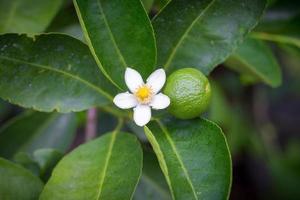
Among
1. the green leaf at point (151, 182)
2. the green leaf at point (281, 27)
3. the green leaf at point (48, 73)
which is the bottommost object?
the green leaf at point (151, 182)

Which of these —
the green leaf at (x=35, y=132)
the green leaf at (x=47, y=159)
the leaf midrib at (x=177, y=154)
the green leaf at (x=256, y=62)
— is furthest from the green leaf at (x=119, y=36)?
the green leaf at (x=35, y=132)

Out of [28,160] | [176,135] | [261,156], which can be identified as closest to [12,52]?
[28,160]

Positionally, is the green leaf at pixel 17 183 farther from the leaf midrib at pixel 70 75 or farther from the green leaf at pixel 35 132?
the green leaf at pixel 35 132

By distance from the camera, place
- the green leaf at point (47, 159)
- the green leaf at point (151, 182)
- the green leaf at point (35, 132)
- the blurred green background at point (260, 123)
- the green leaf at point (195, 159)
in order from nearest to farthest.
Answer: the green leaf at point (195, 159) < the green leaf at point (47, 159) < the green leaf at point (151, 182) < the green leaf at point (35, 132) < the blurred green background at point (260, 123)

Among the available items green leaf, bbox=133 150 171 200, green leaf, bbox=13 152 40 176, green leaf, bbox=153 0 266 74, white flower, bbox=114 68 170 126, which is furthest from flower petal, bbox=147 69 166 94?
green leaf, bbox=13 152 40 176

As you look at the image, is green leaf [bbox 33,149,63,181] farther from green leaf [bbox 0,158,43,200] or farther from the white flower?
the white flower

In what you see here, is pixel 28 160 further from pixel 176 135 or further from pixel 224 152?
pixel 224 152
